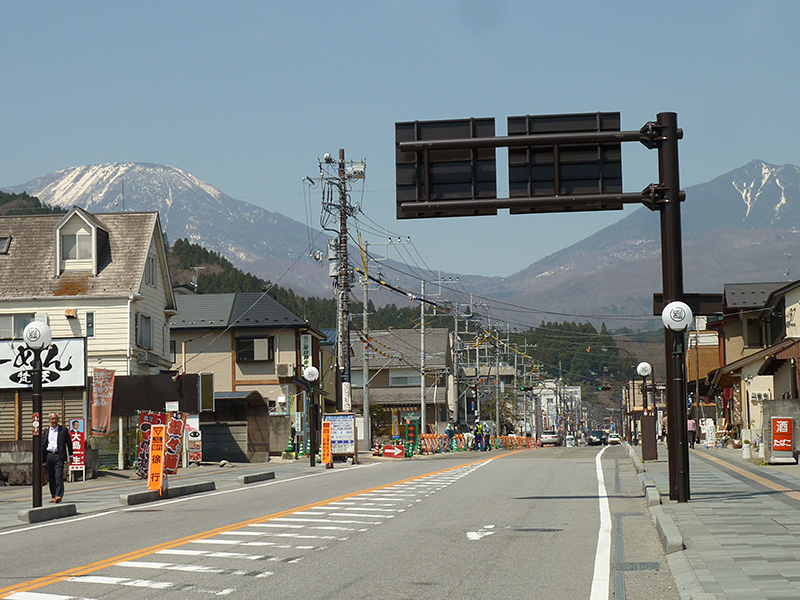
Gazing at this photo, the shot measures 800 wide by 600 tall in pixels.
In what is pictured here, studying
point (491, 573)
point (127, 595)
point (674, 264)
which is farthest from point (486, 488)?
point (127, 595)

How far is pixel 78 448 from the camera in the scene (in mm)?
31125

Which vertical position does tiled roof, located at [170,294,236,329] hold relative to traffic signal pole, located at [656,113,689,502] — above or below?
above

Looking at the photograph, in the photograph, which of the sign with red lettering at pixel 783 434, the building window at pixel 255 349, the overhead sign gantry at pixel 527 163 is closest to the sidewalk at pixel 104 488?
the overhead sign gantry at pixel 527 163

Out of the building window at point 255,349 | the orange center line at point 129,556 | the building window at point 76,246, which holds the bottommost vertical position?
the orange center line at point 129,556

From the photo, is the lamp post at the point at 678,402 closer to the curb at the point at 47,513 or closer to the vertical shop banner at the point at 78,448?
the curb at the point at 47,513

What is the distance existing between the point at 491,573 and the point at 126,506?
12045mm

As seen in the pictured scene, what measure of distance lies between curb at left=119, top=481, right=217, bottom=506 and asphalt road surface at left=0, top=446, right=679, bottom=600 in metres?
0.46

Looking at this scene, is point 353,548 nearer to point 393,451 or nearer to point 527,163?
point 527,163

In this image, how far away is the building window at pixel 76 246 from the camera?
145 ft

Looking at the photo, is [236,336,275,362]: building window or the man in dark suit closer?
the man in dark suit

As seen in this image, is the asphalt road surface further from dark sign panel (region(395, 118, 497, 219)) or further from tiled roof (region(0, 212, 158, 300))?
tiled roof (region(0, 212, 158, 300))

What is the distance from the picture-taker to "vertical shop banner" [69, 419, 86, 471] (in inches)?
1216

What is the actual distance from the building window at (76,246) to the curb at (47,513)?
26.5 meters

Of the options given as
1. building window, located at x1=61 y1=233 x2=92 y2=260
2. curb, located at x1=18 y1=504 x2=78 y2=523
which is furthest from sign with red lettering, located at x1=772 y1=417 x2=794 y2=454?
building window, located at x1=61 y1=233 x2=92 y2=260
